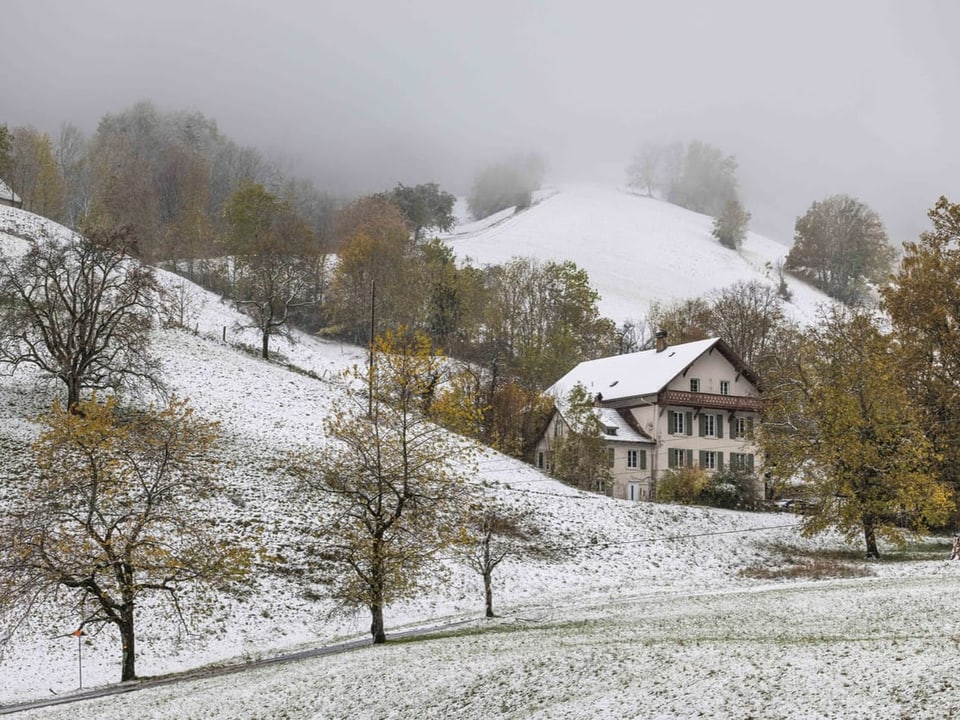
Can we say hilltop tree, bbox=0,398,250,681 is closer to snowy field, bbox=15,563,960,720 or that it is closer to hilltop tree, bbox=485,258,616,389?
snowy field, bbox=15,563,960,720

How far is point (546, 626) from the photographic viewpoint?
1125 inches

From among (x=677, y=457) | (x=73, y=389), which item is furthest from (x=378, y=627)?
(x=677, y=457)

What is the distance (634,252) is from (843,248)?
110 feet

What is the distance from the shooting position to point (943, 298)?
42.9 metres

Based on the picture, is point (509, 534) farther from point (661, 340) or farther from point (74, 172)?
point (74, 172)

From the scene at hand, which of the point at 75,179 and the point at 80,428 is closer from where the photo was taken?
the point at 80,428

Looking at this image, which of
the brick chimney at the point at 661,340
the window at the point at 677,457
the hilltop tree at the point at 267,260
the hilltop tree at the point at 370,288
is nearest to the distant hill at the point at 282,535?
the hilltop tree at the point at 267,260

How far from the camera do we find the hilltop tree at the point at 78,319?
50.2m

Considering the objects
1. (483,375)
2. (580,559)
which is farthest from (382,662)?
(483,375)

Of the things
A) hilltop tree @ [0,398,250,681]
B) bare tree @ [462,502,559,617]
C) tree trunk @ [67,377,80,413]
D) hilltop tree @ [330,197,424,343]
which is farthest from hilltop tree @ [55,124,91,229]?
hilltop tree @ [0,398,250,681]

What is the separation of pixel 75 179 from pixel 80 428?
11951cm

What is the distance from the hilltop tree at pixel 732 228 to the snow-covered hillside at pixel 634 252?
5.82ft

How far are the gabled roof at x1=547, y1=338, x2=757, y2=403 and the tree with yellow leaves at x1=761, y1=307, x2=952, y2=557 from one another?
2171 centimetres

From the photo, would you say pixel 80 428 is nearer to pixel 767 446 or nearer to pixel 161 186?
pixel 767 446
